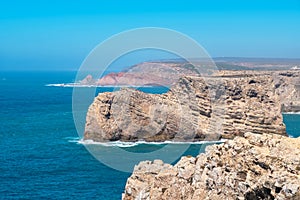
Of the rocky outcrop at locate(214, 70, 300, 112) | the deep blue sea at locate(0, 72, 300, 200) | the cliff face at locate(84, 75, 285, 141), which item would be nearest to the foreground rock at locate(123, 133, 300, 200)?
the deep blue sea at locate(0, 72, 300, 200)

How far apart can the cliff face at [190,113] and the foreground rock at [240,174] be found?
A: 4676 cm

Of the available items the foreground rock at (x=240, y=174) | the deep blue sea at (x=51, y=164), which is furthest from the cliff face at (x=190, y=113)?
the foreground rock at (x=240, y=174)

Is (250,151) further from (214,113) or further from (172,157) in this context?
(214,113)

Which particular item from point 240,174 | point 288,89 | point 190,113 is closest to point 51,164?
point 190,113

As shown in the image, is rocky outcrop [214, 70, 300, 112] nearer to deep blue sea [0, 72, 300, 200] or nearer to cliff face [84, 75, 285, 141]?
deep blue sea [0, 72, 300, 200]

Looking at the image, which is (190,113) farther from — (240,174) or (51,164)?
(240,174)

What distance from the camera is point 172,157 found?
188ft

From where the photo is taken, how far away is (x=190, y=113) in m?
72.6

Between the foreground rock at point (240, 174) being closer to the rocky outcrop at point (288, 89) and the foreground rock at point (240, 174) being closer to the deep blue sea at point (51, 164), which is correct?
the deep blue sea at point (51, 164)

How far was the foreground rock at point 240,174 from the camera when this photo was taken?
13.8m

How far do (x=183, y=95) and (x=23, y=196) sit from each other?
3806 cm

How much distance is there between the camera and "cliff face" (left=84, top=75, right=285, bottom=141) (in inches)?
2721

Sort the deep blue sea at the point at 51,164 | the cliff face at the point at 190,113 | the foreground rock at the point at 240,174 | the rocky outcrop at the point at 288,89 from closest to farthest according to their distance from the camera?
the foreground rock at the point at 240,174 → the deep blue sea at the point at 51,164 → the cliff face at the point at 190,113 → the rocky outcrop at the point at 288,89

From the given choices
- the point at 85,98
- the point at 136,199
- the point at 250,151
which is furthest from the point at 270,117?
the point at 85,98
